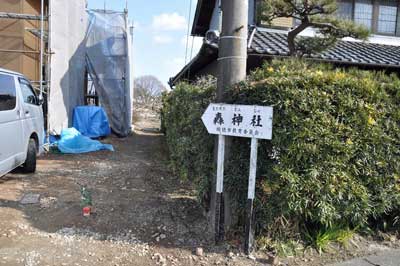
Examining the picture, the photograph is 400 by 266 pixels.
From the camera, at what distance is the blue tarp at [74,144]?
922 cm

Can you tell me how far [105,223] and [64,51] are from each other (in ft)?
26.1

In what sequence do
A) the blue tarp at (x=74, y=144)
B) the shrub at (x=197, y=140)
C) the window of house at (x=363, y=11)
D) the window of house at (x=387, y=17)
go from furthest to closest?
the window of house at (x=387, y=17), the window of house at (x=363, y=11), the blue tarp at (x=74, y=144), the shrub at (x=197, y=140)

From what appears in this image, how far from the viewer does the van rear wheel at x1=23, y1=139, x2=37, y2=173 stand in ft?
21.2

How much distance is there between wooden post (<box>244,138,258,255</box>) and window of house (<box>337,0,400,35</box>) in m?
8.37

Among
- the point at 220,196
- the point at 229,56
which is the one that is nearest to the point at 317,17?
the point at 229,56

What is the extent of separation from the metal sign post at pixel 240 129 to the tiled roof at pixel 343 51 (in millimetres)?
4370

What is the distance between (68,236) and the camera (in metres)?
3.99

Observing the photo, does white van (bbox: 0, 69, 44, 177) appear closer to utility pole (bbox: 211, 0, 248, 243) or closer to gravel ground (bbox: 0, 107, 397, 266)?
gravel ground (bbox: 0, 107, 397, 266)

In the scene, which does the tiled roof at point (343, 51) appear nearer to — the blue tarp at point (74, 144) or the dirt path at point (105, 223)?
the dirt path at point (105, 223)

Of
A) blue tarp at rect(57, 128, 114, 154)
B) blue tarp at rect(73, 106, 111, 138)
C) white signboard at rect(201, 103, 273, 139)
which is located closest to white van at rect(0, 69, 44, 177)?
blue tarp at rect(57, 128, 114, 154)

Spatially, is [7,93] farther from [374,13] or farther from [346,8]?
[374,13]

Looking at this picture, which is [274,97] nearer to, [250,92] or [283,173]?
[250,92]

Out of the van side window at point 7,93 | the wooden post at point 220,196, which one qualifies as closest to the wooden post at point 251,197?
the wooden post at point 220,196

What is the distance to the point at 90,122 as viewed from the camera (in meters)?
11.8
